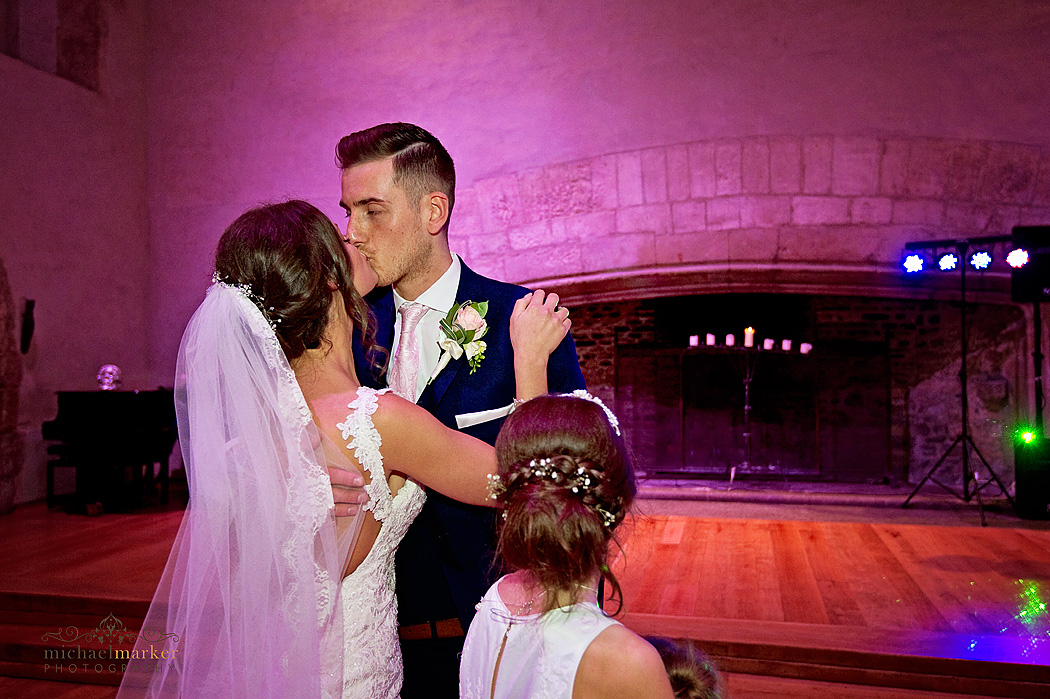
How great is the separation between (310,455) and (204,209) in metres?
6.97

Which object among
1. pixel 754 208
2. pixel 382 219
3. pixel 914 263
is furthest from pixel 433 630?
pixel 914 263

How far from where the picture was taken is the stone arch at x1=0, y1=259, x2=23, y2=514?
6539 mm

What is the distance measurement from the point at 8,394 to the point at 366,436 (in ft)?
21.2

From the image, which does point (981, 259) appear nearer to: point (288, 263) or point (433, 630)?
point (433, 630)

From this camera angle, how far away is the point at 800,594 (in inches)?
161

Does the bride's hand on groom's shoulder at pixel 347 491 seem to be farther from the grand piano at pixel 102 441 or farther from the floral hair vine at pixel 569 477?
the grand piano at pixel 102 441

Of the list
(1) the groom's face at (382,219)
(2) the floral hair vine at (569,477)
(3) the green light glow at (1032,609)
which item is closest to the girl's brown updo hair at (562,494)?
(2) the floral hair vine at (569,477)

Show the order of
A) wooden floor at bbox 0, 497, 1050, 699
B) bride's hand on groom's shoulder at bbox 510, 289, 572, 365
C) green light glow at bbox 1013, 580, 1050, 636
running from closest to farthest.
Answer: bride's hand on groom's shoulder at bbox 510, 289, 572, 365 < wooden floor at bbox 0, 497, 1050, 699 < green light glow at bbox 1013, 580, 1050, 636

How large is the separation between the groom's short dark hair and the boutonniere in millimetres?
287

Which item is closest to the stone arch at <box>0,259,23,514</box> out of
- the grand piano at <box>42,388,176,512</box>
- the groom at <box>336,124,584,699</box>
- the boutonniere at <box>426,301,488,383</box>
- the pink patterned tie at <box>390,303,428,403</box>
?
the grand piano at <box>42,388,176,512</box>

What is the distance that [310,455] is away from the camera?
5.01 feet

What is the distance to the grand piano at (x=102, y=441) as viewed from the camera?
6.38m

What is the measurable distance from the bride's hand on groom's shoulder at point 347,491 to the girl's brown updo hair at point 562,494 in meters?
0.31

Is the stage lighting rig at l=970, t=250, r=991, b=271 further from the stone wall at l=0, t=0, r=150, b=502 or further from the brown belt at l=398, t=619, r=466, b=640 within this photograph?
the stone wall at l=0, t=0, r=150, b=502
